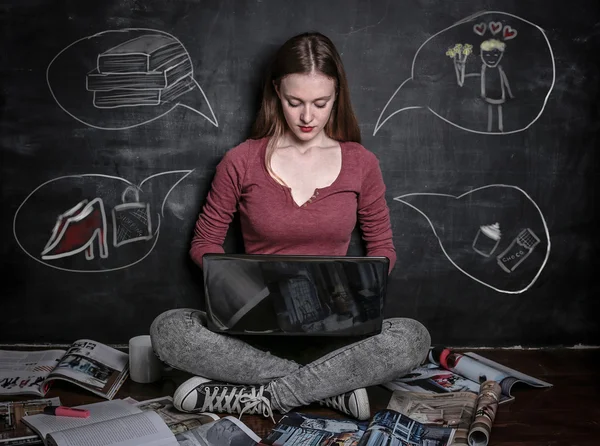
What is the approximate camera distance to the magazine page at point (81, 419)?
60.3 inches

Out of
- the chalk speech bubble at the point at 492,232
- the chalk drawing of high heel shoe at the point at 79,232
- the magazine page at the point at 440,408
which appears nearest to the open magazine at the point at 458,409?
the magazine page at the point at 440,408

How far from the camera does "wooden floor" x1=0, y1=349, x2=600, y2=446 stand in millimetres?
1640

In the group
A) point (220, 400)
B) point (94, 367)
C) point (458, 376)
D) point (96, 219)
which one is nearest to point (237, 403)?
point (220, 400)

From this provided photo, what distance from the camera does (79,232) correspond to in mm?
2176

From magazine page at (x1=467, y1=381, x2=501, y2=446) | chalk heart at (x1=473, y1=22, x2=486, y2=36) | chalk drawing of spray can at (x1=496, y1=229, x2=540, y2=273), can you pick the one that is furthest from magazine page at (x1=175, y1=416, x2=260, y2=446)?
chalk heart at (x1=473, y1=22, x2=486, y2=36)

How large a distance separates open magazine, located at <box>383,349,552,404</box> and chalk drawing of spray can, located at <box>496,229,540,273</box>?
0.34m

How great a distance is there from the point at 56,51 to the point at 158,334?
96 cm

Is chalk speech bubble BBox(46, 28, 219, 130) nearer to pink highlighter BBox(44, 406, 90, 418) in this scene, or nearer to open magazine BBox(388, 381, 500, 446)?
pink highlighter BBox(44, 406, 90, 418)

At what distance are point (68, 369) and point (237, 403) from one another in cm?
53

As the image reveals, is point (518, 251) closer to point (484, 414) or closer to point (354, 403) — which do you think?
Answer: point (484, 414)

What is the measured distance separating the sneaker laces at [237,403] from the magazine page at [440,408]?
1.11 ft

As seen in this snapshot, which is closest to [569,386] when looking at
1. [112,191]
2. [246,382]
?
[246,382]

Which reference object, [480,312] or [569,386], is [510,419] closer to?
[569,386]

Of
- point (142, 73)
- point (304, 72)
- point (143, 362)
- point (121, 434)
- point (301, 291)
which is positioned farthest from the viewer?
point (142, 73)
